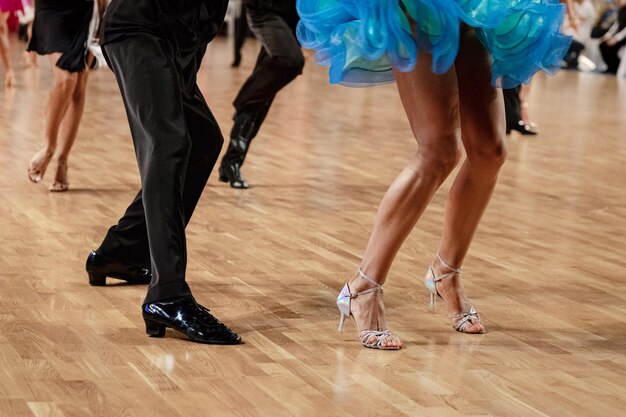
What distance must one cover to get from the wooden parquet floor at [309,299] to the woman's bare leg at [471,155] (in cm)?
18

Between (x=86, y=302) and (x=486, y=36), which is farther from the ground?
(x=486, y=36)

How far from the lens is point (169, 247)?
11.4ft

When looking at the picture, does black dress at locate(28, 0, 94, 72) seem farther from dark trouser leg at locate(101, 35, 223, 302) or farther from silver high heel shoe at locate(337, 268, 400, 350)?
silver high heel shoe at locate(337, 268, 400, 350)

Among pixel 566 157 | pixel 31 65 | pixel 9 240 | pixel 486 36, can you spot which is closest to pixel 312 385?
pixel 486 36

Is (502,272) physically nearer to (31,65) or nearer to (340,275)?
(340,275)

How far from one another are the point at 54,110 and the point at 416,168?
3008 millimetres

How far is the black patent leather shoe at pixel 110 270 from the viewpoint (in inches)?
163

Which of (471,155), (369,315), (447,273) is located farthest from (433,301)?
(471,155)

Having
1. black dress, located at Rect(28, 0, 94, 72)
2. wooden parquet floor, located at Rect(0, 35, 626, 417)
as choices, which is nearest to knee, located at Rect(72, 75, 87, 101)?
black dress, located at Rect(28, 0, 94, 72)

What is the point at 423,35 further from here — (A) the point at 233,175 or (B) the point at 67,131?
(A) the point at 233,175

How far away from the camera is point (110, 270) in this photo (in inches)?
164

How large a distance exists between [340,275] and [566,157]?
4.36 meters

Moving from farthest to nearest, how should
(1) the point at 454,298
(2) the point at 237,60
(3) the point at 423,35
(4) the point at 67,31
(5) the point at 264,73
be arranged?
1. (2) the point at 237,60
2. (5) the point at 264,73
3. (4) the point at 67,31
4. (1) the point at 454,298
5. (3) the point at 423,35

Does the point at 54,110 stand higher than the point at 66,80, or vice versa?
the point at 66,80
